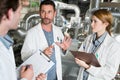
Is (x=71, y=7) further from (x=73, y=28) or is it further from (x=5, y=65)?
(x=5, y=65)

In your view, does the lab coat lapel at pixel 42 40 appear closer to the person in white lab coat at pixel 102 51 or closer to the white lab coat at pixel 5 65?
the person in white lab coat at pixel 102 51

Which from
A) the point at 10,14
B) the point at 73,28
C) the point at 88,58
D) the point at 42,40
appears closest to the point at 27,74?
the point at 10,14

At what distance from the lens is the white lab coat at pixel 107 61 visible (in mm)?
1585

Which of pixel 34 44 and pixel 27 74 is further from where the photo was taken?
pixel 34 44

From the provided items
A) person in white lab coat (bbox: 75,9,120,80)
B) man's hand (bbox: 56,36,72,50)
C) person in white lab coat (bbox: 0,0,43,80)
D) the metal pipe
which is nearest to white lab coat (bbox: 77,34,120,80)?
person in white lab coat (bbox: 75,9,120,80)

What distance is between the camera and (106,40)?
1659 millimetres

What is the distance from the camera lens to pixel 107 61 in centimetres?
161

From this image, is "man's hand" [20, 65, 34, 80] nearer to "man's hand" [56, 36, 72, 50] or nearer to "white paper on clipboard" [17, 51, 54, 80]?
"white paper on clipboard" [17, 51, 54, 80]

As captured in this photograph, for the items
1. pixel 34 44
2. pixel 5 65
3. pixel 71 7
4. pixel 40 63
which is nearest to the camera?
pixel 5 65

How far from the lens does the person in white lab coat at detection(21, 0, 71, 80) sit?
1.81 metres

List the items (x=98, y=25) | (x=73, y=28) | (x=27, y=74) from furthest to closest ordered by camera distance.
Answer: (x=73, y=28), (x=98, y=25), (x=27, y=74)

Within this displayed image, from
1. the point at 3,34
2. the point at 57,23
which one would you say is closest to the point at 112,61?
the point at 3,34

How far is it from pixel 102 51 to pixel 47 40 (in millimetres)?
498

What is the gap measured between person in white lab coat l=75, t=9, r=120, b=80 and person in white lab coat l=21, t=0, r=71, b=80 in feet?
0.80
